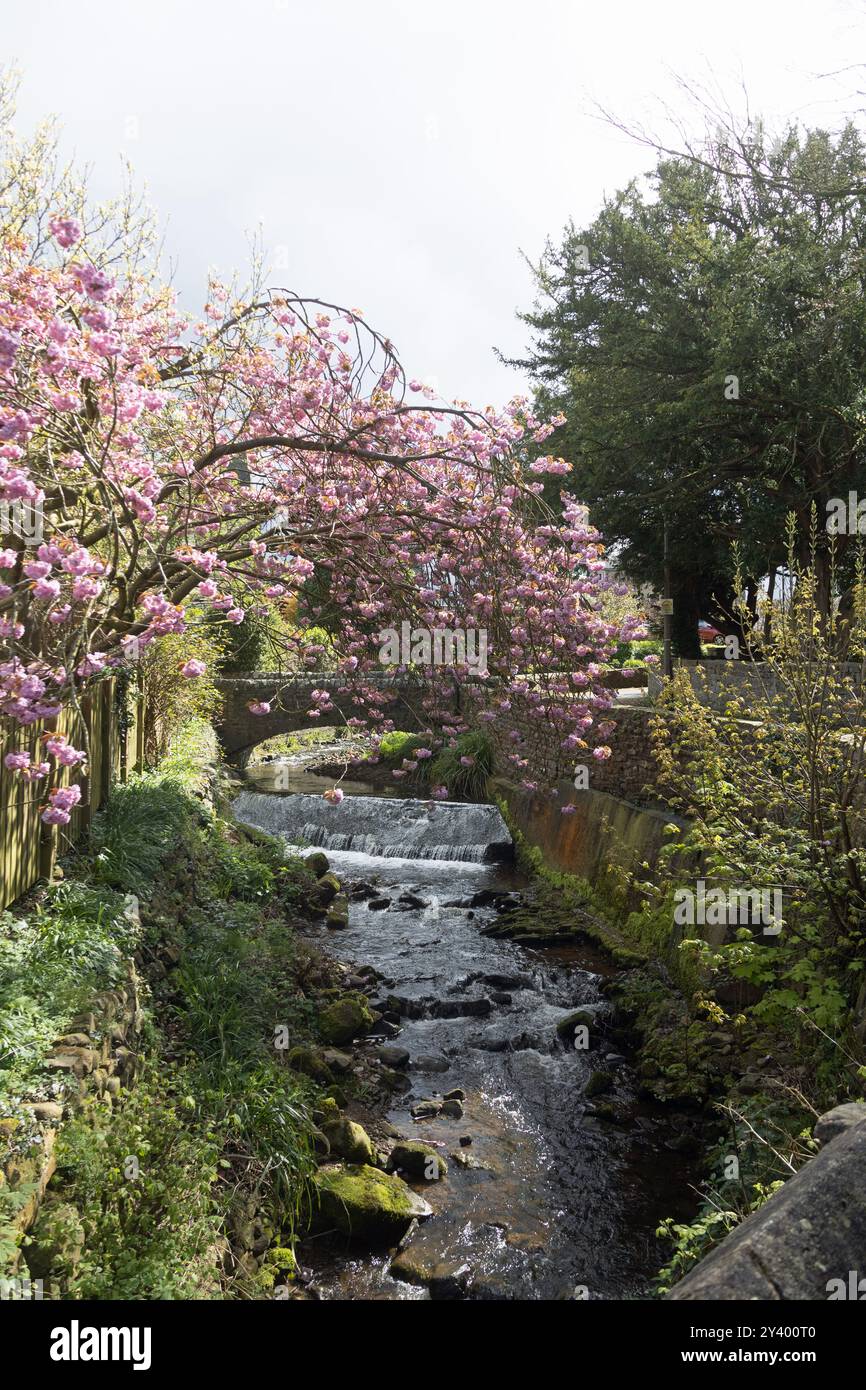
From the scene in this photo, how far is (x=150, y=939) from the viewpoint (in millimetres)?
6602

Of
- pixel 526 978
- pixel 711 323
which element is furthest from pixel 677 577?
pixel 526 978

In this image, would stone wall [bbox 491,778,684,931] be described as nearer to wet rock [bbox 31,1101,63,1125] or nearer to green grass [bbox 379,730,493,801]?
green grass [bbox 379,730,493,801]

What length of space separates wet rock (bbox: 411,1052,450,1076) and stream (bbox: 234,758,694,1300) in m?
0.02

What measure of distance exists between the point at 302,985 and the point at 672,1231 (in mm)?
4063

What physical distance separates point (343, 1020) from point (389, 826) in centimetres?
902

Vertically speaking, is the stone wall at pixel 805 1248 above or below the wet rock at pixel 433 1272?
above

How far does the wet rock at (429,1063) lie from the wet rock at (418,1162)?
140cm

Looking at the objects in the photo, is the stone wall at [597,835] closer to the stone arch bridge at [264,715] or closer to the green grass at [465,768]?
the green grass at [465,768]

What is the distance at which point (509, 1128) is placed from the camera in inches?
269

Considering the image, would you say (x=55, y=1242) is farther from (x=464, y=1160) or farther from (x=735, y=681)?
(x=735, y=681)

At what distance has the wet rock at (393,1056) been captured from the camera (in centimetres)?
767

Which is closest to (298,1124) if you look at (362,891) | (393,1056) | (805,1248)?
(393,1056)

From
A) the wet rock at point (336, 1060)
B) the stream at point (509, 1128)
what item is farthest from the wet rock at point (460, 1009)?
the wet rock at point (336, 1060)
